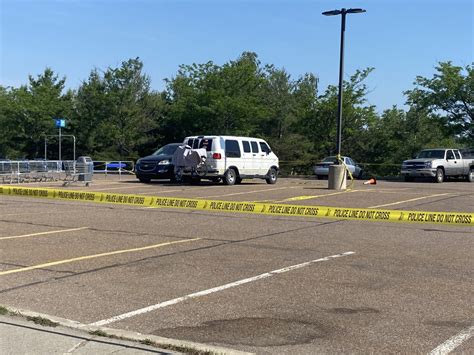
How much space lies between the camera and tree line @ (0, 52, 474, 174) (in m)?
46.7

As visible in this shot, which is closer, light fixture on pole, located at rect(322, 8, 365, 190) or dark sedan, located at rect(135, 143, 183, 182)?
light fixture on pole, located at rect(322, 8, 365, 190)

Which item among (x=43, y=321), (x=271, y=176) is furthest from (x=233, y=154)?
(x=43, y=321)

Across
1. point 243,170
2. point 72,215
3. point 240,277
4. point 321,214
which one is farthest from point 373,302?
point 243,170

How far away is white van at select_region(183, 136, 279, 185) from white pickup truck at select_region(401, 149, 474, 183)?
8653 millimetres

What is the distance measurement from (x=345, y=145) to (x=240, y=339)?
1847 inches

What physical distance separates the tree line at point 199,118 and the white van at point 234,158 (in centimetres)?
2175

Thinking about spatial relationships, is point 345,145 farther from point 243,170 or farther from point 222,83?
point 243,170

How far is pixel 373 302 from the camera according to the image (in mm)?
5941

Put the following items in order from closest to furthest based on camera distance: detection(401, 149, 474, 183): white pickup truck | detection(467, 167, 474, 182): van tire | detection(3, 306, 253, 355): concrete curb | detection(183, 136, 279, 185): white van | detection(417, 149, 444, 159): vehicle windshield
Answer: detection(3, 306, 253, 355): concrete curb → detection(183, 136, 279, 185): white van → detection(401, 149, 474, 183): white pickup truck → detection(417, 149, 444, 159): vehicle windshield → detection(467, 167, 474, 182): van tire

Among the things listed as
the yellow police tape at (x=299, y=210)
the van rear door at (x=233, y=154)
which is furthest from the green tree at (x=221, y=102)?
the yellow police tape at (x=299, y=210)

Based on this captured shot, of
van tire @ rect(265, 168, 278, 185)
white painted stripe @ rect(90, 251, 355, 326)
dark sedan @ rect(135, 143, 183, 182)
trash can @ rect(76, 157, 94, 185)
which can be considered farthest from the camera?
van tire @ rect(265, 168, 278, 185)

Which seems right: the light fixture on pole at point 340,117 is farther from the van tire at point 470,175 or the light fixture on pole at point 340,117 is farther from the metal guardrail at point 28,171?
the metal guardrail at point 28,171

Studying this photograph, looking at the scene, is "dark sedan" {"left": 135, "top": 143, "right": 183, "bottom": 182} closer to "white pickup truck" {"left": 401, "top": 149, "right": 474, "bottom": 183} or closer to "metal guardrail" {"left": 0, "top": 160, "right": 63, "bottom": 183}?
"metal guardrail" {"left": 0, "top": 160, "right": 63, "bottom": 183}

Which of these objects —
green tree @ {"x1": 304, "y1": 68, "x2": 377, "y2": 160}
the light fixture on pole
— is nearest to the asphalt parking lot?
the light fixture on pole
